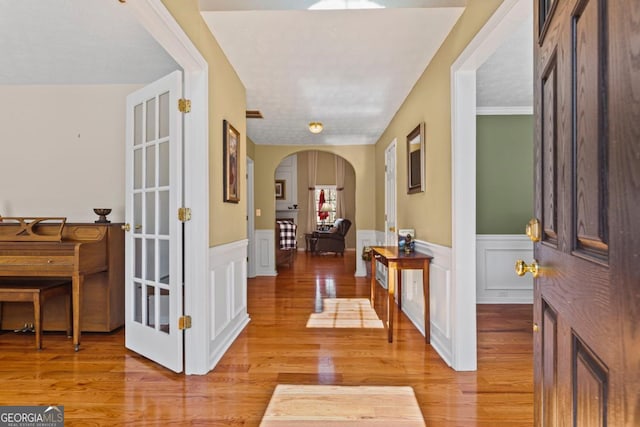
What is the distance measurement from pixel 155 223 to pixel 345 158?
4.22 metres

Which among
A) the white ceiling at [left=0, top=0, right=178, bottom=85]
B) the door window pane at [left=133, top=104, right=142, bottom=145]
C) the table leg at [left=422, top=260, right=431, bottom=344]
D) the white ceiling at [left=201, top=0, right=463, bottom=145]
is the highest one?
the white ceiling at [left=0, top=0, right=178, bottom=85]

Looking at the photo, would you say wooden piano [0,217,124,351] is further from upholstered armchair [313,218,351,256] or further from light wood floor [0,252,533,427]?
upholstered armchair [313,218,351,256]

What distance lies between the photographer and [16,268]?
2.91m

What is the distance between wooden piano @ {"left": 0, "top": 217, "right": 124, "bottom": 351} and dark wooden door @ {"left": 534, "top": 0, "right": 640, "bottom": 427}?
315cm

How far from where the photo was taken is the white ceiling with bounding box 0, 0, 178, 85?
2289 mm

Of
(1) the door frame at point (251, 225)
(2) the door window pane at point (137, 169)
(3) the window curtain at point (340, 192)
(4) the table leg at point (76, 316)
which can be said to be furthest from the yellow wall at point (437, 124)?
(3) the window curtain at point (340, 192)

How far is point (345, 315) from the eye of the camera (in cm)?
377

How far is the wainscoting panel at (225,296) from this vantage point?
2.59m

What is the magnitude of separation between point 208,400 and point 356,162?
15.9 feet

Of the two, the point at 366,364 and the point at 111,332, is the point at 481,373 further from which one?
the point at 111,332

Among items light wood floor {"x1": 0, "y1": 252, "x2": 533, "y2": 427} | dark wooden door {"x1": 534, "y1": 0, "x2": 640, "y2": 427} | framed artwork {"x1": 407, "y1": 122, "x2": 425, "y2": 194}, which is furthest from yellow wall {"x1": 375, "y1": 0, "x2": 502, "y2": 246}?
dark wooden door {"x1": 534, "y1": 0, "x2": 640, "y2": 427}

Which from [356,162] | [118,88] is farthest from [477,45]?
[356,162]

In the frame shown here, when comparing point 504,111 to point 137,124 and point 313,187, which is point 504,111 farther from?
point 313,187

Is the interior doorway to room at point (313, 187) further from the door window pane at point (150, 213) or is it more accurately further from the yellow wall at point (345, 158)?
the door window pane at point (150, 213)
